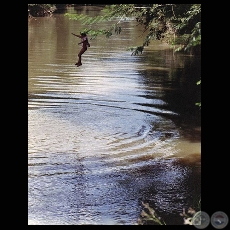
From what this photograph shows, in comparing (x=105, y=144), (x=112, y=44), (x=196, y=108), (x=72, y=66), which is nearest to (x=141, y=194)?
(x=105, y=144)

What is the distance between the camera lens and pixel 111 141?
1079 cm
